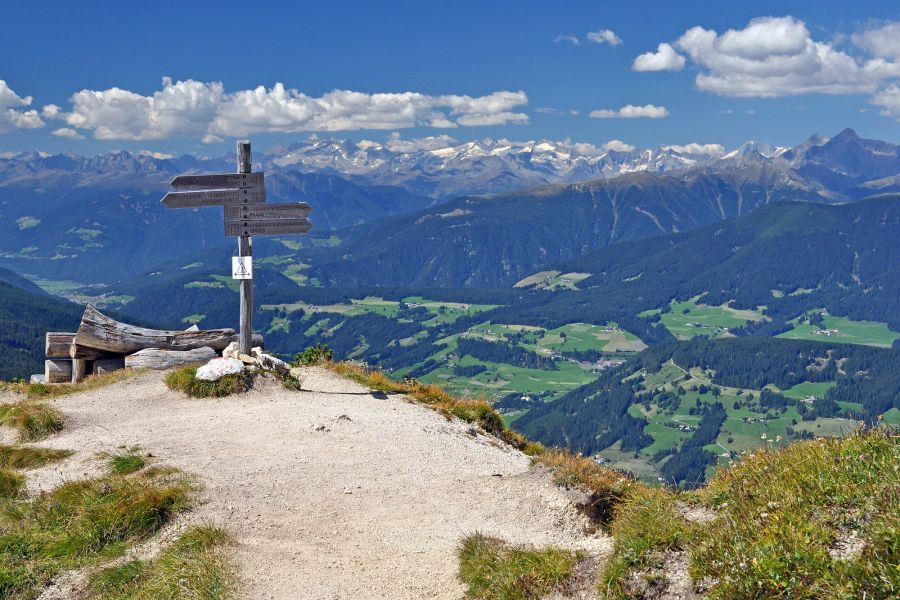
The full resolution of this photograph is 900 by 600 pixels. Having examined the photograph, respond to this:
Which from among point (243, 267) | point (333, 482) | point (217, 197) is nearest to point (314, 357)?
point (243, 267)

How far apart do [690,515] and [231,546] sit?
738 centimetres

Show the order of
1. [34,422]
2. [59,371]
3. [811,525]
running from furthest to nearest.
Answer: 1. [59,371]
2. [34,422]
3. [811,525]

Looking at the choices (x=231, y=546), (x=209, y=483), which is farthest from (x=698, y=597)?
(x=209, y=483)

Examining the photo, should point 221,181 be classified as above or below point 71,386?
above

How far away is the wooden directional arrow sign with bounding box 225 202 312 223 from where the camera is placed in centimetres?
2453

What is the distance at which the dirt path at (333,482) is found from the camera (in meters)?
11.1

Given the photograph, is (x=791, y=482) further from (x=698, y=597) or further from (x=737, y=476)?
(x=698, y=597)

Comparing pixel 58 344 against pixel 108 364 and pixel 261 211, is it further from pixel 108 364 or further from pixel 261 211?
pixel 261 211

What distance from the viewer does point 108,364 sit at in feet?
88.4

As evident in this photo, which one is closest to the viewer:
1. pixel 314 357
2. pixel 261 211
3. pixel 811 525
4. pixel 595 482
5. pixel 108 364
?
pixel 811 525

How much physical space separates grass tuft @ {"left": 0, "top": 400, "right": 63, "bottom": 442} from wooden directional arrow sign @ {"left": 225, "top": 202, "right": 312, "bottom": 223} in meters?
8.56

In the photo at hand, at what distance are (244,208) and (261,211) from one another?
0.60m

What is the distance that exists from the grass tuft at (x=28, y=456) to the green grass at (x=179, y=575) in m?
6.80

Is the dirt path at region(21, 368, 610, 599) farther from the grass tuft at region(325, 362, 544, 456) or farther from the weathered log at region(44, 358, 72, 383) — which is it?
the weathered log at region(44, 358, 72, 383)
